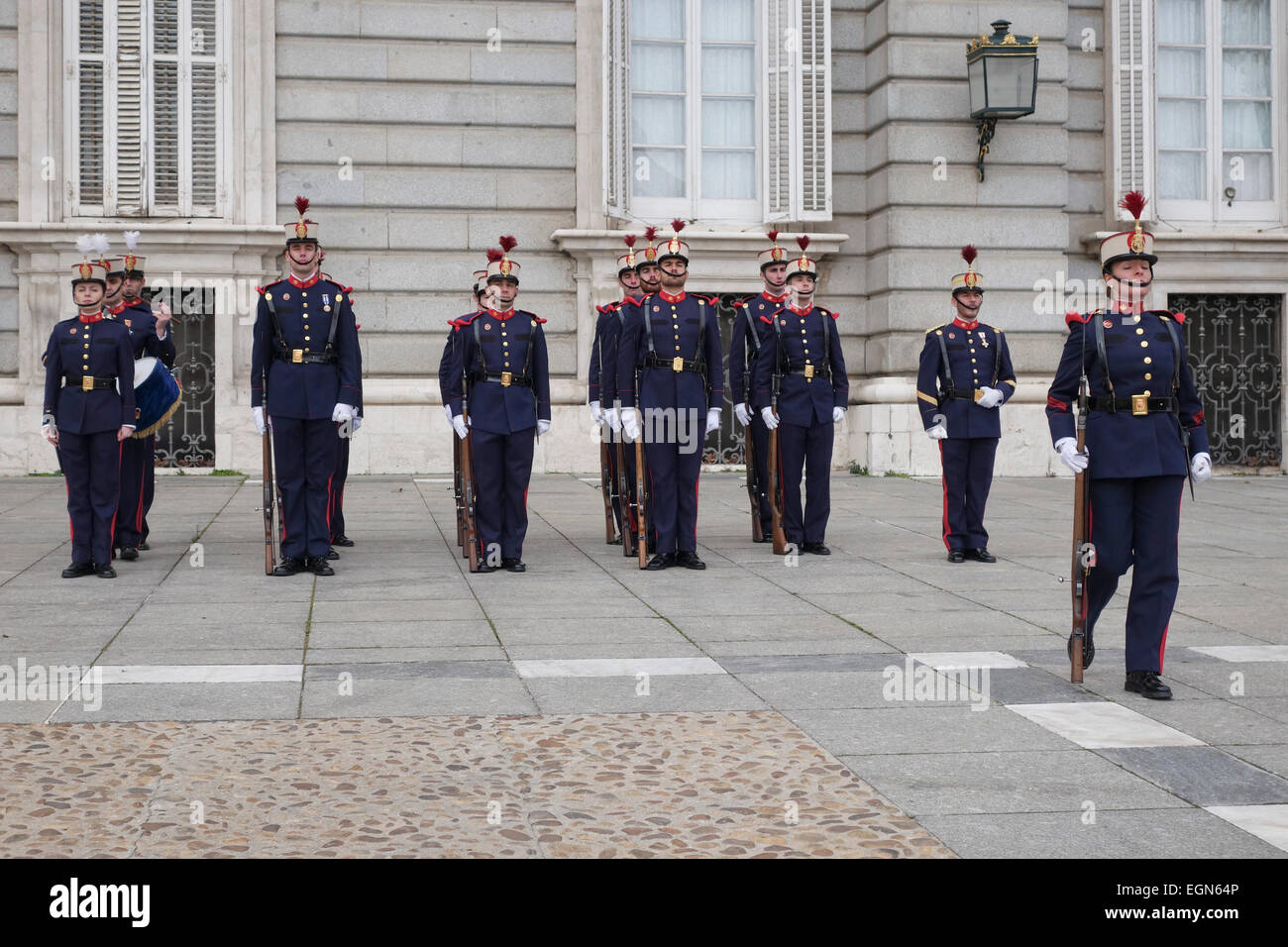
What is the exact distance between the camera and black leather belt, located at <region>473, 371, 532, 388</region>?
10.2m

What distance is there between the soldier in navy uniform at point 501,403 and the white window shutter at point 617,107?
775 centimetres

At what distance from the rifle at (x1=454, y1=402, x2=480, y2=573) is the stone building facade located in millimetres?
7116

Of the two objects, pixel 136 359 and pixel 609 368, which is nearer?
pixel 136 359

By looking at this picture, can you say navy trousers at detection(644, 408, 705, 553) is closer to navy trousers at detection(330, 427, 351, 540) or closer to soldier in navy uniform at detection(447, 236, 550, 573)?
soldier in navy uniform at detection(447, 236, 550, 573)

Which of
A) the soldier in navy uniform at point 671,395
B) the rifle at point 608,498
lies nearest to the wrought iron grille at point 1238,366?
the rifle at point 608,498

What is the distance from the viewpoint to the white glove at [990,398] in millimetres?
10797

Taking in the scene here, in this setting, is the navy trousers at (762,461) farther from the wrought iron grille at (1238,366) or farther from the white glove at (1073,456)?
the wrought iron grille at (1238,366)

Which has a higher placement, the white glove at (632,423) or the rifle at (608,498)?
the white glove at (632,423)

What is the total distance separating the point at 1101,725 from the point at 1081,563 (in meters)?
0.96

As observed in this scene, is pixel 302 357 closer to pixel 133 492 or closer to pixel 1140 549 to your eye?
pixel 133 492

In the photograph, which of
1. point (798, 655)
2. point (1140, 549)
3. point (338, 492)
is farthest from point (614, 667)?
point (338, 492)

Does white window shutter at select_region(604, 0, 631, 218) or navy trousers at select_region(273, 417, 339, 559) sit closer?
navy trousers at select_region(273, 417, 339, 559)

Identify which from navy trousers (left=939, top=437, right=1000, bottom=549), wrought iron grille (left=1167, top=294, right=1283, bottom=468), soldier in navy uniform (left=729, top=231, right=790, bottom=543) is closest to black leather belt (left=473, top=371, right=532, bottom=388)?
soldier in navy uniform (left=729, top=231, right=790, bottom=543)

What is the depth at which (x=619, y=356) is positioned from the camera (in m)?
10.4
